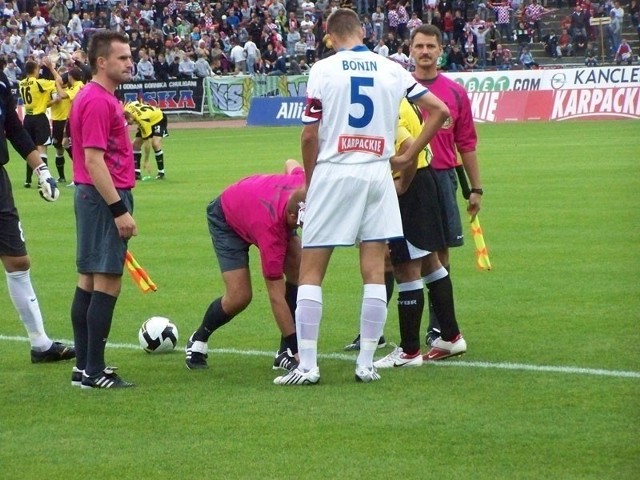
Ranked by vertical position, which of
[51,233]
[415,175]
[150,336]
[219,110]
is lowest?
[219,110]

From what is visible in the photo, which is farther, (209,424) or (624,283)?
(624,283)

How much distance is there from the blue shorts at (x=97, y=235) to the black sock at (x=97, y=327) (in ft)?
0.62

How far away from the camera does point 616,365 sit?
7.80 meters

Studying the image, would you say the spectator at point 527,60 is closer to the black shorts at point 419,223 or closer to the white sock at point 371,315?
the black shorts at point 419,223

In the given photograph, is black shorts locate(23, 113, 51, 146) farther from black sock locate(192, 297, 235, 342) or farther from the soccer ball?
black sock locate(192, 297, 235, 342)

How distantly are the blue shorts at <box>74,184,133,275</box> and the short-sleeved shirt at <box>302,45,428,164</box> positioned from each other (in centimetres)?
130

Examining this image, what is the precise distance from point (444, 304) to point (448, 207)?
0.65m

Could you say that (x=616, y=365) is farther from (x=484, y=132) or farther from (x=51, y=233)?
(x=484, y=132)

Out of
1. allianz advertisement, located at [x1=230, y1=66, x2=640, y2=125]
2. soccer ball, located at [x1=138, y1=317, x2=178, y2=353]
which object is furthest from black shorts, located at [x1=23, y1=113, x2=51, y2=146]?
soccer ball, located at [x1=138, y1=317, x2=178, y2=353]

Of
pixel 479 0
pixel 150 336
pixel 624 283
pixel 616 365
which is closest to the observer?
pixel 616 365

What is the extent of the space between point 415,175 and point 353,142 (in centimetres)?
96

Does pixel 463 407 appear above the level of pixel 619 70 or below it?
above

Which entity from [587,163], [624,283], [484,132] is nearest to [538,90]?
[484,132]

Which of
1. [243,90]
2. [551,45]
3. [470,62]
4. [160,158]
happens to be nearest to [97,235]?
[160,158]
